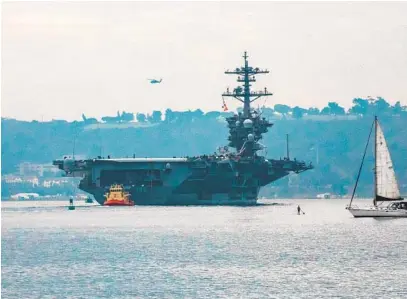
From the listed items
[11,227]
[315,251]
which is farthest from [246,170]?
[315,251]

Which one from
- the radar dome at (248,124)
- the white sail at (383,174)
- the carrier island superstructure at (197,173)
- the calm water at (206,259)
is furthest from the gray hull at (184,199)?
the white sail at (383,174)

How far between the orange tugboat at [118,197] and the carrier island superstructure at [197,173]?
1.58 feet

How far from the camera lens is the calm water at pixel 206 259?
49.6m

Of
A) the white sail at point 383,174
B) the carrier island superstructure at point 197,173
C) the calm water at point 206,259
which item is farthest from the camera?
the carrier island superstructure at point 197,173

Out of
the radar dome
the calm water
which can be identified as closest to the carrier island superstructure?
A: the radar dome

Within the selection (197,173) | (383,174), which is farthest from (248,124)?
(383,174)

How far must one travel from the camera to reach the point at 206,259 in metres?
60.5

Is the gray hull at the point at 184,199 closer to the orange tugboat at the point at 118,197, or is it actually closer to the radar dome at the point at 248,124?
the orange tugboat at the point at 118,197

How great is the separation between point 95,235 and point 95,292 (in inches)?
1124

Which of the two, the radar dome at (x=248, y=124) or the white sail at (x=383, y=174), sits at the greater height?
the radar dome at (x=248, y=124)

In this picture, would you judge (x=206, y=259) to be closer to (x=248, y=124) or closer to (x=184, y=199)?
(x=184, y=199)

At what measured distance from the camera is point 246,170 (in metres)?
116

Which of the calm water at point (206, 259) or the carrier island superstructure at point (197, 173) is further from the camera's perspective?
the carrier island superstructure at point (197, 173)

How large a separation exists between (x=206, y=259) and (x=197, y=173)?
53944 millimetres
